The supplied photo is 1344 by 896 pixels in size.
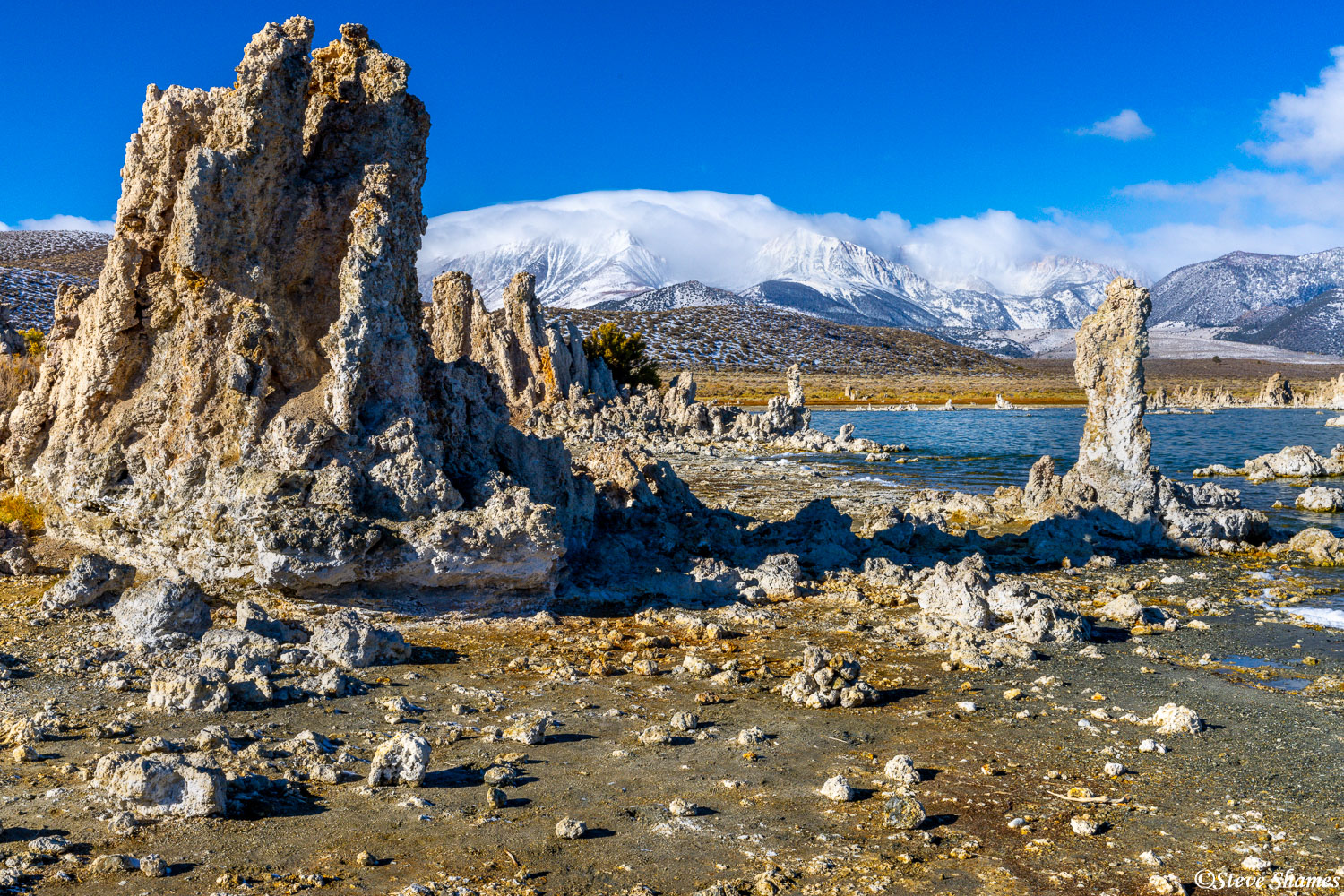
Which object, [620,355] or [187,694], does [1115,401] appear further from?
Answer: [620,355]

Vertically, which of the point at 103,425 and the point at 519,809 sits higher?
the point at 103,425

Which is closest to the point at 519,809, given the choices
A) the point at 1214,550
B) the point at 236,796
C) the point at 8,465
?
the point at 236,796

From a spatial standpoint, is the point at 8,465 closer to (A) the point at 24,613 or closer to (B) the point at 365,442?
(A) the point at 24,613

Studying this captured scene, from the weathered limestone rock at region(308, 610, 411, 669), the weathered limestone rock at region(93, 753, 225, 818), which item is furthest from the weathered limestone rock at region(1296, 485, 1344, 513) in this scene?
the weathered limestone rock at region(93, 753, 225, 818)

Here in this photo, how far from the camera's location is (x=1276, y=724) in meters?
8.06

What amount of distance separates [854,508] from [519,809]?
1724 cm

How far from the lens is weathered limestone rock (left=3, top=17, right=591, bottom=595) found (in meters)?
10.5

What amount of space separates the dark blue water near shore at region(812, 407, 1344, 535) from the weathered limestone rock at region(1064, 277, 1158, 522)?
15.5 ft

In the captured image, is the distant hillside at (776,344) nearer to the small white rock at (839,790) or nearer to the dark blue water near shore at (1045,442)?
the dark blue water near shore at (1045,442)

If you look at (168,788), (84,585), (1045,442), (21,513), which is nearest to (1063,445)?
(1045,442)

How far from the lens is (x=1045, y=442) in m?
47.9

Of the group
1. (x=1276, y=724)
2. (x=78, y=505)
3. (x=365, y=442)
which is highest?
(x=365, y=442)

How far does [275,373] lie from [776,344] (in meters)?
150

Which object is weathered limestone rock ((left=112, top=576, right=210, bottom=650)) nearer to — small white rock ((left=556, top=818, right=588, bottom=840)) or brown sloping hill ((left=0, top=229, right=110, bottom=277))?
small white rock ((left=556, top=818, right=588, bottom=840))
